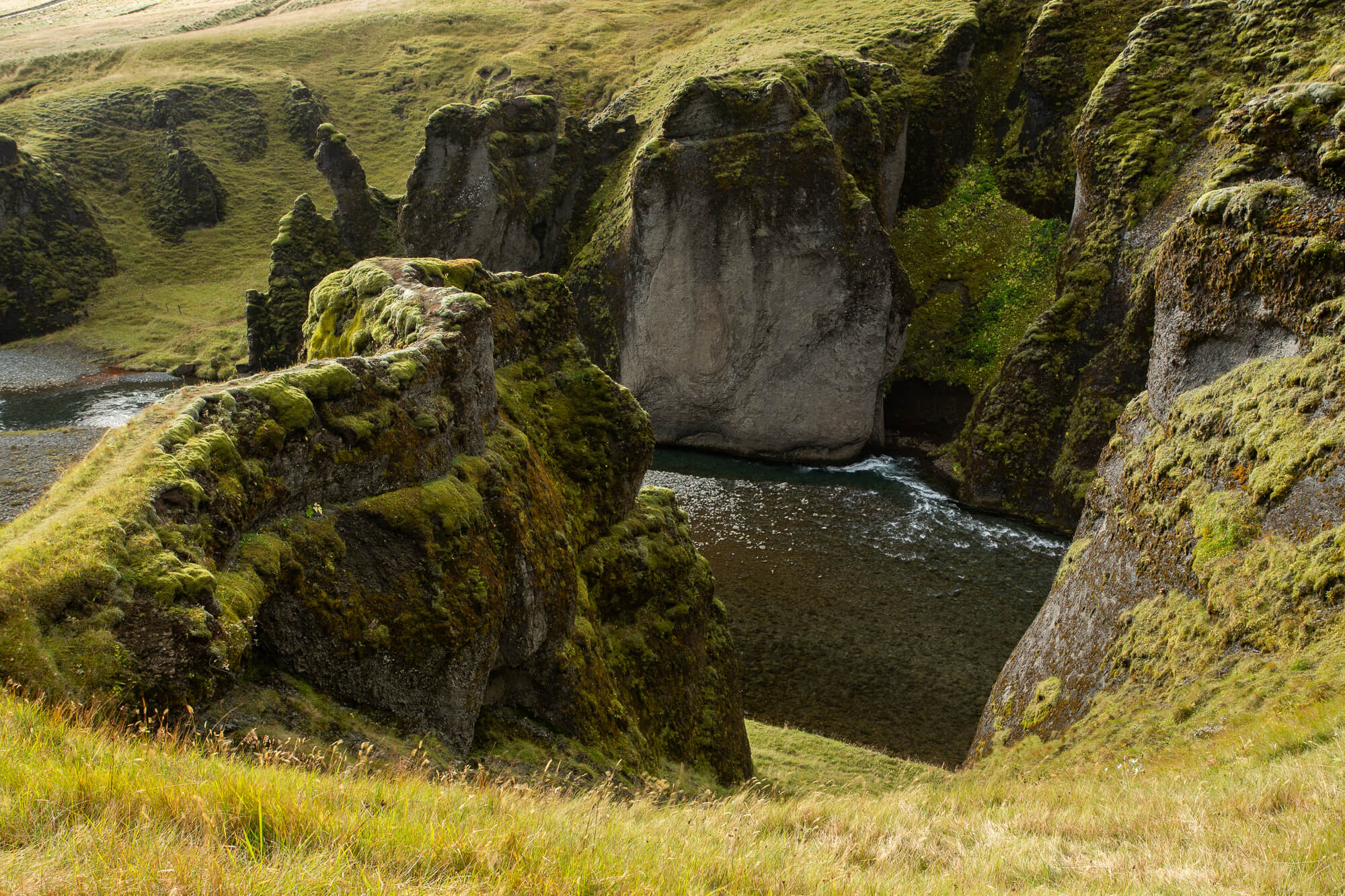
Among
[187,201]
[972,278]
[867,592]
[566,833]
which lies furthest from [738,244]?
[187,201]

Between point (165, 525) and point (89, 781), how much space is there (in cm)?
421

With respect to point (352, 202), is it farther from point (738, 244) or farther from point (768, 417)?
point (768, 417)

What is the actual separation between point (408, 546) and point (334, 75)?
403 feet

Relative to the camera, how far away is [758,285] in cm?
4906

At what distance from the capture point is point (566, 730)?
1484 cm

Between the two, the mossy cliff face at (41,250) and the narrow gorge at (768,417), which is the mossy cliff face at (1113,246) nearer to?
the narrow gorge at (768,417)

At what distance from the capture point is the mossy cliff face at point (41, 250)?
81500 mm

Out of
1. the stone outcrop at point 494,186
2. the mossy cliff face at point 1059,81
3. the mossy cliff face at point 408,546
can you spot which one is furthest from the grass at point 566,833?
the mossy cliff face at point 1059,81

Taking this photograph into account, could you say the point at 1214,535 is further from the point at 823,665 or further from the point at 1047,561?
the point at 1047,561

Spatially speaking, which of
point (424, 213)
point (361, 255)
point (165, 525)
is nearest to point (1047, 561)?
point (165, 525)

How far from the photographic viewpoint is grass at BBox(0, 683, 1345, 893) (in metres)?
4.50

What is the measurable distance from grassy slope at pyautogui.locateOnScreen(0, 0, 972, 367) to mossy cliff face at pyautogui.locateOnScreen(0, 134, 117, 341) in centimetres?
258

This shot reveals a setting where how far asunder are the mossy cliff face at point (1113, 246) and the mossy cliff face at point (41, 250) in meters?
90.1

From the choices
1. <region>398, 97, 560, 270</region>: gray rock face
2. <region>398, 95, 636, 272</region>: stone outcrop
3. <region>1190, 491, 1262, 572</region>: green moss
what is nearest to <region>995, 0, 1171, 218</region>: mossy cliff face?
<region>398, 95, 636, 272</region>: stone outcrop
